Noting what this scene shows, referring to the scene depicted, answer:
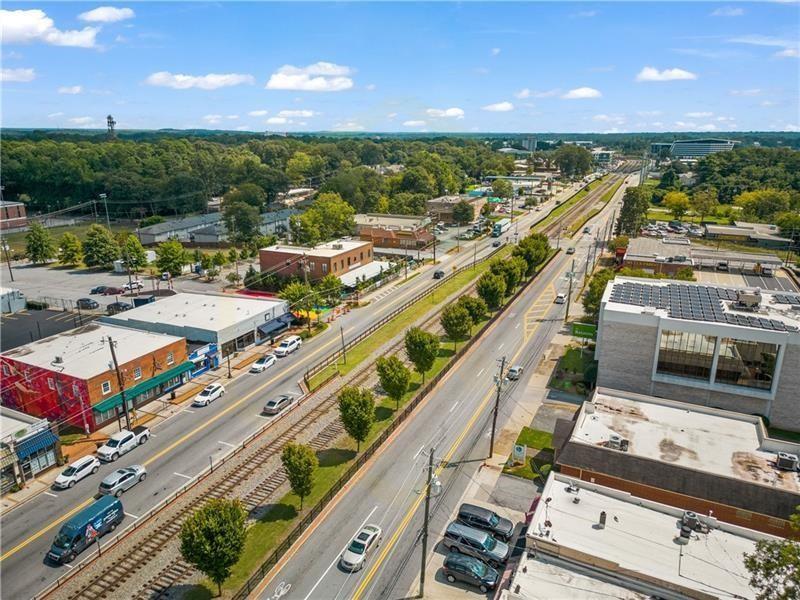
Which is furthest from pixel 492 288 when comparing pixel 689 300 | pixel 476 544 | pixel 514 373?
pixel 476 544

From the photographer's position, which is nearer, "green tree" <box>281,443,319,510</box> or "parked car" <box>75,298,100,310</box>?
"green tree" <box>281,443,319,510</box>

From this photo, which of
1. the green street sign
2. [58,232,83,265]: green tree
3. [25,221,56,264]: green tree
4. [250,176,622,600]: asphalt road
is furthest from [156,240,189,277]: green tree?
the green street sign

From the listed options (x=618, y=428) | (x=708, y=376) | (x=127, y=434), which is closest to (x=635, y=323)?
(x=708, y=376)

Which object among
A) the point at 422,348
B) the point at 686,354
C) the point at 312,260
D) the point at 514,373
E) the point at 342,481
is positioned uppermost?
the point at 312,260

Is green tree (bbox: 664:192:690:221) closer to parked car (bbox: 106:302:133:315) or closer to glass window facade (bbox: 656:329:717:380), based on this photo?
glass window facade (bbox: 656:329:717:380)

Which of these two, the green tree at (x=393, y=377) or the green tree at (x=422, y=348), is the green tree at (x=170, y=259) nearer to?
the green tree at (x=422, y=348)

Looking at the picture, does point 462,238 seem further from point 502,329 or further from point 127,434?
point 127,434

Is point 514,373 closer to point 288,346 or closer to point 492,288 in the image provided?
point 492,288
